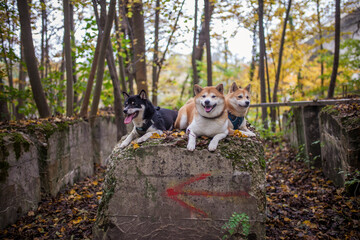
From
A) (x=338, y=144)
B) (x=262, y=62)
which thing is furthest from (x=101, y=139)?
(x=338, y=144)

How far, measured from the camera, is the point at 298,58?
39.7 ft

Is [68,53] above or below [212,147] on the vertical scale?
above

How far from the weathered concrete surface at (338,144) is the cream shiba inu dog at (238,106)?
187 centimetres

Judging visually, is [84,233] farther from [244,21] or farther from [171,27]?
[244,21]

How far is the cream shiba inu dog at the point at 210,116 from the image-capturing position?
11.2 feet

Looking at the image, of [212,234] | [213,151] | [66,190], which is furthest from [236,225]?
[66,190]

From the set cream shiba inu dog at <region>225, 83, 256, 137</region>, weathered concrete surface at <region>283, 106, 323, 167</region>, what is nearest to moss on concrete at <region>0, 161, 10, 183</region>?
cream shiba inu dog at <region>225, 83, 256, 137</region>

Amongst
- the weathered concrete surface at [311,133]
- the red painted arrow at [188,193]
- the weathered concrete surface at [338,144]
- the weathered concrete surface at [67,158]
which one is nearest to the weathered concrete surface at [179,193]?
the red painted arrow at [188,193]

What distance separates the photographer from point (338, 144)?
507cm

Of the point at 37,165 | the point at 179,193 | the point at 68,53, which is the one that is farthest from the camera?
the point at 68,53

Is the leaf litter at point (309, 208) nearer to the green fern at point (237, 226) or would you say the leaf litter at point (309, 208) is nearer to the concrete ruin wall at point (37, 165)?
the green fern at point (237, 226)

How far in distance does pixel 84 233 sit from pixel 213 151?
2556 mm

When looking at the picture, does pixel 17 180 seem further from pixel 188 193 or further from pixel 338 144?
pixel 338 144

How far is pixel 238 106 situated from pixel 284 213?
2227 mm
